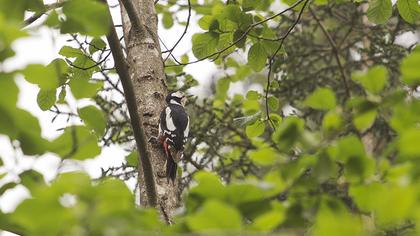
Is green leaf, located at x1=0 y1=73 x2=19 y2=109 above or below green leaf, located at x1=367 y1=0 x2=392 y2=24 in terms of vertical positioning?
below

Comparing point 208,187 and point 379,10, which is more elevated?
point 379,10

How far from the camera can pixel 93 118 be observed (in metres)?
1.35

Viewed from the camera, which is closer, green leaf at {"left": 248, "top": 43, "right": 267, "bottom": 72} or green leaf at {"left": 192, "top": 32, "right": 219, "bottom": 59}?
green leaf at {"left": 192, "top": 32, "right": 219, "bottom": 59}

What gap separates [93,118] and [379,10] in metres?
1.93

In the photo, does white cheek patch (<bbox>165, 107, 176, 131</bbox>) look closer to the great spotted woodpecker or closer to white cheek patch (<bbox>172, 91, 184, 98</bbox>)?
the great spotted woodpecker

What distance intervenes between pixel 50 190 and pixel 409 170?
584mm

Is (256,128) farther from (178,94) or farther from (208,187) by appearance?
(178,94)

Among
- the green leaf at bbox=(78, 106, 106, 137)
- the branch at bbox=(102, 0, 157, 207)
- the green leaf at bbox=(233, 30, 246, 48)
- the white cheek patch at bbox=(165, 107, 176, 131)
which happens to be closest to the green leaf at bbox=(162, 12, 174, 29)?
the white cheek patch at bbox=(165, 107, 176, 131)

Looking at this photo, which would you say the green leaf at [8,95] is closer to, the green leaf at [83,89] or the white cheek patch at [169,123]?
the green leaf at [83,89]

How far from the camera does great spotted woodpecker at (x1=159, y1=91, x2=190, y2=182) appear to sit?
10.5 ft

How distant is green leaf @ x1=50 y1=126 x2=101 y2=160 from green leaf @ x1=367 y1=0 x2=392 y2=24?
1960 mm

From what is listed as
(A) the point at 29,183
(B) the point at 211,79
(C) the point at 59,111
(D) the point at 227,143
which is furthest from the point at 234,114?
(A) the point at 29,183

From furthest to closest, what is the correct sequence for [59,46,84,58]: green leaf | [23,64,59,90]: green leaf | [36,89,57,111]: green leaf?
[59,46,84,58]: green leaf, [36,89,57,111]: green leaf, [23,64,59,90]: green leaf

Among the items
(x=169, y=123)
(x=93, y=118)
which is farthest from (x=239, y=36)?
Result: (x=93, y=118)
